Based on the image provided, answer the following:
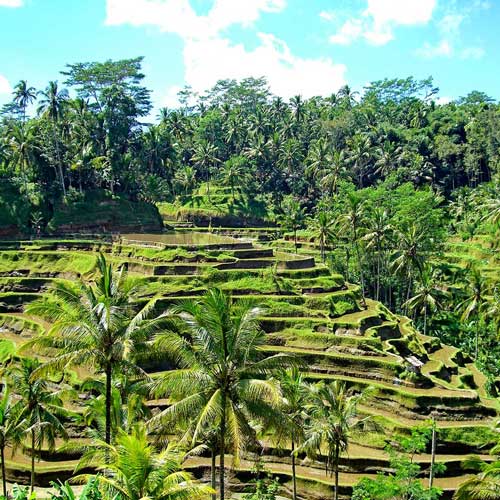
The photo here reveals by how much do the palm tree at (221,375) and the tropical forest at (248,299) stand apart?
0.06 m

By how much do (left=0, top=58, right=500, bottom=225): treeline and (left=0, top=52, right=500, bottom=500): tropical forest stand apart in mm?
371

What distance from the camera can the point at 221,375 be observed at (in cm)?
1661

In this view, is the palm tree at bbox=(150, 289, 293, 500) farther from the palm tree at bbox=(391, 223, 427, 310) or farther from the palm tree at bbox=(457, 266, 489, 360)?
the palm tree at bbox=(391, 223, 427, 310)

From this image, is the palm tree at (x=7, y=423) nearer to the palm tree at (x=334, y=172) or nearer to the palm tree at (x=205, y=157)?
the palm tree at (x=334, y=172)

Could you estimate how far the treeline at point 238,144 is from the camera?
67.0m

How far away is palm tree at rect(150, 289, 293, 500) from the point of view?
53.2 feet

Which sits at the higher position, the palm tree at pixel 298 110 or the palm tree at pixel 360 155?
the palm tree at pixel 298 110

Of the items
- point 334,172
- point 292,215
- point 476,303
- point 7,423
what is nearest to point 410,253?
point 476,303

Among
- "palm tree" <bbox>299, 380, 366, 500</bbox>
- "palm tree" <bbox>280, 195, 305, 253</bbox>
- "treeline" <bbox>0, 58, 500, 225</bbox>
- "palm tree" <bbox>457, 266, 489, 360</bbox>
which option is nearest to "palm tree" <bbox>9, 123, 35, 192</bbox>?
"treeline" <bbox>0, 58, 500, 225</bbox>

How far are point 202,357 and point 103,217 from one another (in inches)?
2019

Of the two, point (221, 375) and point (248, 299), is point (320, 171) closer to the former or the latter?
point (248, 299)

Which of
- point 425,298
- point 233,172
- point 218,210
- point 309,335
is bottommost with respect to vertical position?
point 309,335

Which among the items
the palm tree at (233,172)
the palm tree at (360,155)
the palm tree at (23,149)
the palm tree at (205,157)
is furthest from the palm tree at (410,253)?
the palm tree at (23,149)

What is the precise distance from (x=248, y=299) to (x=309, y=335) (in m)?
14.1
